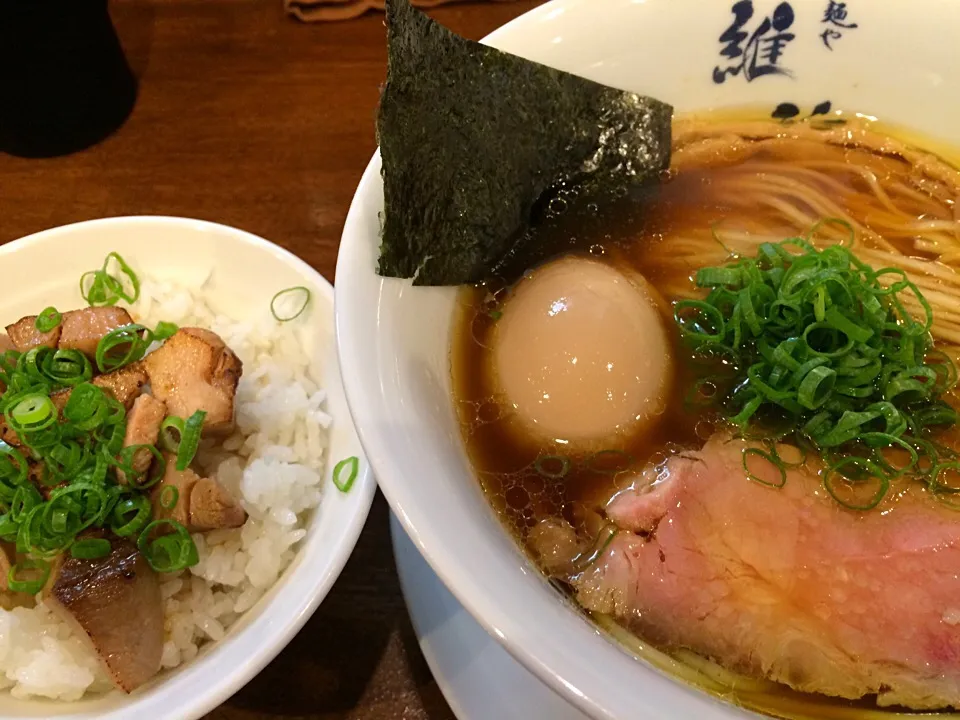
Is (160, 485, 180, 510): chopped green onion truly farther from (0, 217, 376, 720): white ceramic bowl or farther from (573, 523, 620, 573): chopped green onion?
A: (573, 523, 620, 573): chopped green onion

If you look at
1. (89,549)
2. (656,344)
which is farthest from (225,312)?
(656,344)

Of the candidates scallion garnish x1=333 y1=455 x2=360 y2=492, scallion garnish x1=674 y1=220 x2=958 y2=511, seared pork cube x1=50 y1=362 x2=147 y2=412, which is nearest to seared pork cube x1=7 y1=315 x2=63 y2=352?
seared pork cube x1=50 y1=362 x2=147 y2=412

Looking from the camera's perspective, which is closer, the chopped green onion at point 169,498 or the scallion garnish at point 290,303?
the chopped green onion at point 169,498

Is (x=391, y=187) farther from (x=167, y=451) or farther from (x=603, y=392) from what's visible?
(x=167, y=451)

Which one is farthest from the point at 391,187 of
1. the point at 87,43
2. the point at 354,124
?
the point at 87,43

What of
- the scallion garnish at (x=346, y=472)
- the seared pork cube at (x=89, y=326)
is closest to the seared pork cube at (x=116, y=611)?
the scallion garnish at (x=346, y=472)

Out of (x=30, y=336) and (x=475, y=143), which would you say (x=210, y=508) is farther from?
(x=475, y=143)

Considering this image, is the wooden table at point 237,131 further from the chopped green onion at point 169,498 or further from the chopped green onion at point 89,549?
the chopped green onion at point 89,549
